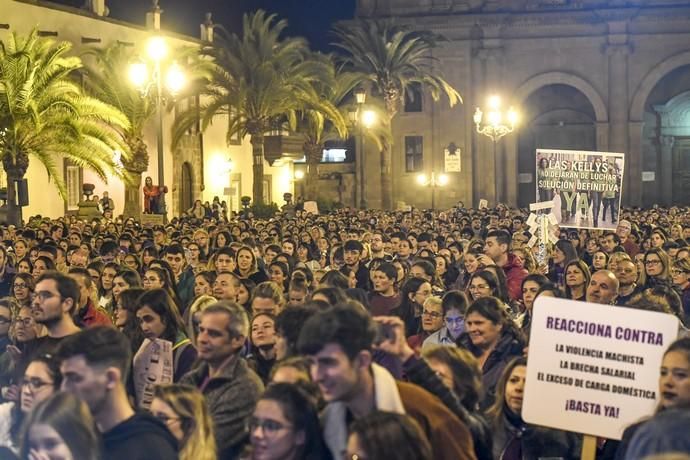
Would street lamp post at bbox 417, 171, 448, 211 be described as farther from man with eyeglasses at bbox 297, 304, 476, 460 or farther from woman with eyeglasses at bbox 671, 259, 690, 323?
man with eyeglasses at bbox 297, 304, 476, 460

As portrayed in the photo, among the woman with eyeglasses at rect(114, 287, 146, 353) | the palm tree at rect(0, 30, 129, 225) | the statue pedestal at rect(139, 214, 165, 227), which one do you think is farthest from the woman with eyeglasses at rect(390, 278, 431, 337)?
the statue pedestal at rect(139, 214, 165, 227)

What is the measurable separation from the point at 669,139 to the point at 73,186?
1148 inches

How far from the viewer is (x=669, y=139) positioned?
59125 millimetres

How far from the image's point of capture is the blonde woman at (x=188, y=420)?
225 inches

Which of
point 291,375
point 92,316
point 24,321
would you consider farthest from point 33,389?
point 92,316

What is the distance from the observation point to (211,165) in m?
50.8

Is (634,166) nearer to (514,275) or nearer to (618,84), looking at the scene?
(618,84)

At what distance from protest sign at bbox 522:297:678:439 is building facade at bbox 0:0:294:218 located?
2683cm

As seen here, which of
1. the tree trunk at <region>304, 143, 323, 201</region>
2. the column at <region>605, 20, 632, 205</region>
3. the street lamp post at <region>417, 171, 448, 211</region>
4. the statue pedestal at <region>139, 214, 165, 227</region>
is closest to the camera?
the statue pedestal at <region>139, 214, 165, 227</region>

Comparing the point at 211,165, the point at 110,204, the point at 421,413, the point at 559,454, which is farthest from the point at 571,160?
the point at 211,165

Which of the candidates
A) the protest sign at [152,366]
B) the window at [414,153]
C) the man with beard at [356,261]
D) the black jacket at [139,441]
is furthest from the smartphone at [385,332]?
the window at [414,153]

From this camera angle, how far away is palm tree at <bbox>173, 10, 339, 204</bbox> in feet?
128

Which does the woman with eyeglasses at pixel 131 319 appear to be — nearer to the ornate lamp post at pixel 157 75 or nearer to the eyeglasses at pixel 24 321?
the eyeglasses at pixel 24 321

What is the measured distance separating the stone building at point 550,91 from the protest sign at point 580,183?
38459mm
